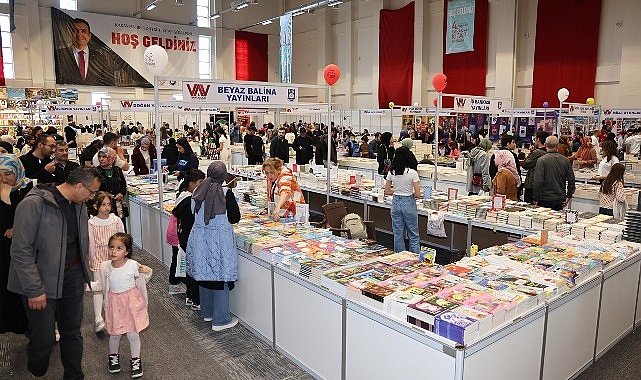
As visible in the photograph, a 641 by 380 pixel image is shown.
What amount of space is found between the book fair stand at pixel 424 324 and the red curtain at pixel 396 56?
1676 cm

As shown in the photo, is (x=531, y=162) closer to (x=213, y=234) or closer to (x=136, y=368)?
(x=213, y=234)

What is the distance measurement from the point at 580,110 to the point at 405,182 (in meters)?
7.19

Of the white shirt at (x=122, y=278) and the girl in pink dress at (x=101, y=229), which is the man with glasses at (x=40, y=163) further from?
the white shirt at (x=122, y=278)

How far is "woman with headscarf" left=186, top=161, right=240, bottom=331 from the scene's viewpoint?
3.72 meters

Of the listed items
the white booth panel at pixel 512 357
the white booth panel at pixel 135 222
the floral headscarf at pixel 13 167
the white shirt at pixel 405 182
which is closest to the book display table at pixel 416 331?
the white booth panel at pixel 512 357

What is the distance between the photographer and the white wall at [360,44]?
14.5m

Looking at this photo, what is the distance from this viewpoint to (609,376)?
11.0ft

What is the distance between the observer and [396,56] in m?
20.3

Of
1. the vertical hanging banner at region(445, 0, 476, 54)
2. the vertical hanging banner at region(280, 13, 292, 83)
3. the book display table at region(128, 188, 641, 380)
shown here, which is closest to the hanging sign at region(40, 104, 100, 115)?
the book display table at region(128, 188, 641, 380)

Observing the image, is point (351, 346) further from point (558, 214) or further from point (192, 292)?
point (558, 214)

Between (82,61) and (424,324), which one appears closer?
(424,324)

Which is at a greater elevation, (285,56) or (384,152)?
(285,56)

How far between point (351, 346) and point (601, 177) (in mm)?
5439

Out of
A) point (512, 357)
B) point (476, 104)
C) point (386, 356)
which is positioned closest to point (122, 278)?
point (386, 356)
